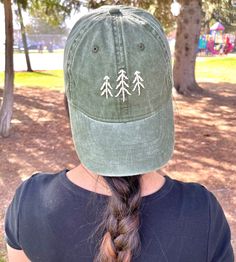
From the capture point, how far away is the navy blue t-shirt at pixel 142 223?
2.94ft

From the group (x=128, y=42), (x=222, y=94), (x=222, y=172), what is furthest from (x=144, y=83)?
(x=222, y=94)

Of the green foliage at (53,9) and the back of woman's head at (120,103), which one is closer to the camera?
the back of woman's head at (120,103)

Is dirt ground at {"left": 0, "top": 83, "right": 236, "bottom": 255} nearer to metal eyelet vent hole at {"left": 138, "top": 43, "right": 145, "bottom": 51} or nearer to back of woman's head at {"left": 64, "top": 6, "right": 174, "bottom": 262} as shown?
back of woman's head at {"left": 64, "top": 6, "right": 174, "bottom": 262}

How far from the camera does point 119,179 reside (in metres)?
0.93

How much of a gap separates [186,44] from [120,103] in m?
9.15

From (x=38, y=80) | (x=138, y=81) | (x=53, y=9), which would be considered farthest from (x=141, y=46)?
(x=38, y=80)

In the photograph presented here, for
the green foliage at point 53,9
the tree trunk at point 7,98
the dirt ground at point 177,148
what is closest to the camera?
the dirt ground at point 177,148

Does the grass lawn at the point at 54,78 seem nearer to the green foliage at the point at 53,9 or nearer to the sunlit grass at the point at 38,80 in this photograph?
the sunlit grass at the point at 38,80

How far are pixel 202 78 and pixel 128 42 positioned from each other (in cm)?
1327

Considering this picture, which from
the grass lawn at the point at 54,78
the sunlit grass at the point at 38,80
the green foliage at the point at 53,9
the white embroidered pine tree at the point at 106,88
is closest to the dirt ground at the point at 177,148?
the green foliage at the point at 53,9

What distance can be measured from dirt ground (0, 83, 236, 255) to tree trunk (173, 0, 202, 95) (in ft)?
4.59

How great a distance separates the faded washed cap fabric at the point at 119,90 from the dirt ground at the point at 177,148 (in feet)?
8.11

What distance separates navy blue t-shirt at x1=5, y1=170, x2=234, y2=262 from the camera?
0.90 meters

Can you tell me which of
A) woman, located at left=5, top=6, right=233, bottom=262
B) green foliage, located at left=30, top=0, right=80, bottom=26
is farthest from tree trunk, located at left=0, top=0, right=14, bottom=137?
woman, located at left=5, top=6, right=233, bottom=262
